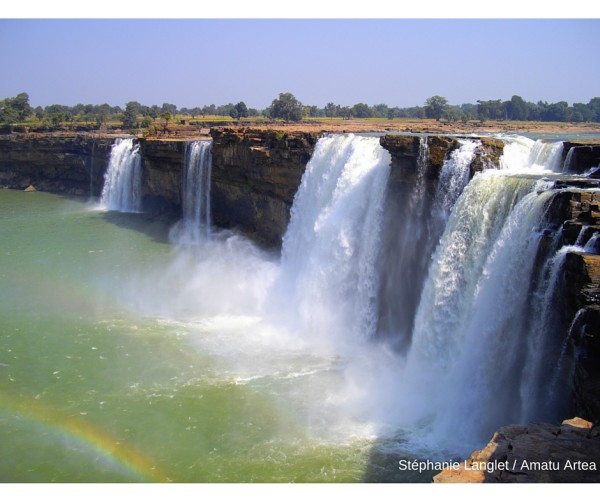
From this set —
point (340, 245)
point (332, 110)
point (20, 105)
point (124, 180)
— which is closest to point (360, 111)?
point (332, 110)

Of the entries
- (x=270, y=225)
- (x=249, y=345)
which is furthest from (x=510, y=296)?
(x=270, y=225)

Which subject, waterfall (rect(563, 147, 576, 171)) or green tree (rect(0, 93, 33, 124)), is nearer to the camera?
waterfall (rect(563, 147, 576, 171))

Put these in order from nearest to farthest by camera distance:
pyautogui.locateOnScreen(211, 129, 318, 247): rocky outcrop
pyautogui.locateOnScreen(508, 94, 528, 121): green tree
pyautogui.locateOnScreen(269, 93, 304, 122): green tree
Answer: pyautogui.locateOnScreen(211, 129, 318, 247): rocky outcrop < pyautogui.locateOnScreen(508, 94, 528, 121): green tree < pyautogui.locateOnScreen(269, 93, 304, 122): green tree

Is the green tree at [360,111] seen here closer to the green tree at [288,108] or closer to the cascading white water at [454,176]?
the green tree at [288,108]

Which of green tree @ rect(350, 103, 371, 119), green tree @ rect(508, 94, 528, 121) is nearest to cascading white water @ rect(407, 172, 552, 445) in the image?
green tree @ rect(508, 94, 528, 121)

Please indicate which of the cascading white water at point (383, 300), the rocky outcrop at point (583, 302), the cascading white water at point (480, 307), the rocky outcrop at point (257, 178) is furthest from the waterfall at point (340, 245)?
the rocky outcrop at point (583, 302)

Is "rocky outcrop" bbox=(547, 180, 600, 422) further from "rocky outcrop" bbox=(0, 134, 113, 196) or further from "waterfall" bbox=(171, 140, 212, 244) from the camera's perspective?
"rocky outcrop" bbox=(0, 134, 113, 196)
